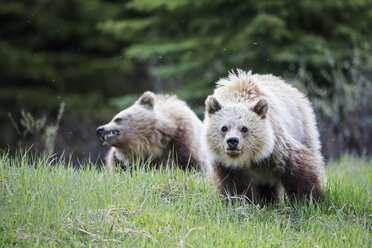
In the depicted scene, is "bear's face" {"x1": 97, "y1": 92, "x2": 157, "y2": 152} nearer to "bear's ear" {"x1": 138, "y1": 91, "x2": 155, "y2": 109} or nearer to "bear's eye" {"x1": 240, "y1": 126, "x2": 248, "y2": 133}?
"bear's ear" {"x1": 138, "y1": 91, "x2": 155, "y2": 109}

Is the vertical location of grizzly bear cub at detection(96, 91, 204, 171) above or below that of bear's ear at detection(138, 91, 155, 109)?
below

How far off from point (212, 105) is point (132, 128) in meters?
2.54

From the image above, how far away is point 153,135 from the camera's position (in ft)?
25.7

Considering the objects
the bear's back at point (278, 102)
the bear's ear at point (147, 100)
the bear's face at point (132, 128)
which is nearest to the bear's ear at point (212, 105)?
the bear's back at point (278, 102)

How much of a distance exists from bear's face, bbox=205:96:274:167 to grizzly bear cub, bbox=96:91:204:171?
193cm

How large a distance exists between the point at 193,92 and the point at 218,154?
6993 mm

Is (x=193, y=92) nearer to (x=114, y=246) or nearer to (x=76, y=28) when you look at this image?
(x=76, y=28)

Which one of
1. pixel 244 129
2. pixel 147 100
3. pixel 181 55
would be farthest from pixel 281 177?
pixel 181 55

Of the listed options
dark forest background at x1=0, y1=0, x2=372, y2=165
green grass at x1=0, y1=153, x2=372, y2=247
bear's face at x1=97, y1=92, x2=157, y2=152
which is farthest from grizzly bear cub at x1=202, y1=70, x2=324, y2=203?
dark forest background at x1=0, y1=0, x2=372, y2=165

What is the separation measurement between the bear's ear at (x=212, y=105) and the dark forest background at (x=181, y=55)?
3401 mm

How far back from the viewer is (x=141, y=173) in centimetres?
587

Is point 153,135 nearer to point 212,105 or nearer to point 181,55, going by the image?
point 212,105

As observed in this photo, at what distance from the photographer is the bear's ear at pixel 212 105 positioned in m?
5.63

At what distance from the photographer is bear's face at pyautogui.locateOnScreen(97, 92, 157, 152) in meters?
7.82
